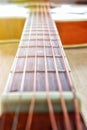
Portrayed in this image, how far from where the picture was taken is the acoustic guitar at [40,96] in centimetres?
42

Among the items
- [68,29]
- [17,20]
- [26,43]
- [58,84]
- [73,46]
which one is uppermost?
[17,20]

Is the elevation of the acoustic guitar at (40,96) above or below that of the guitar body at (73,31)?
below

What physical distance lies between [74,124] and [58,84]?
13 cm

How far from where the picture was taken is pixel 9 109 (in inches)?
17.9

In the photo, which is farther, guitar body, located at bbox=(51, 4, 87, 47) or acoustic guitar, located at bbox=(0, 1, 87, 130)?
guitar body, located at bbox=(51, 4, 87, 47)

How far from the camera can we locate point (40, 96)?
48 centimetres

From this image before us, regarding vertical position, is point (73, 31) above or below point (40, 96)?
above

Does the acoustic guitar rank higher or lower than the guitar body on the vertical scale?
lower

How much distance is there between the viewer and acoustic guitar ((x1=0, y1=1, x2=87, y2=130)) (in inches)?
16.6

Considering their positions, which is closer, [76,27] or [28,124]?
[28,124]

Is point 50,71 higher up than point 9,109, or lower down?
higher up

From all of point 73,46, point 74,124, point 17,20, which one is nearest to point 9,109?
point 74,124

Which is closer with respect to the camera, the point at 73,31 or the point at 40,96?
the point at 40,96

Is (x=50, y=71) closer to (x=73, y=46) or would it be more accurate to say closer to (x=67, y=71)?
(x=67, y=71)
